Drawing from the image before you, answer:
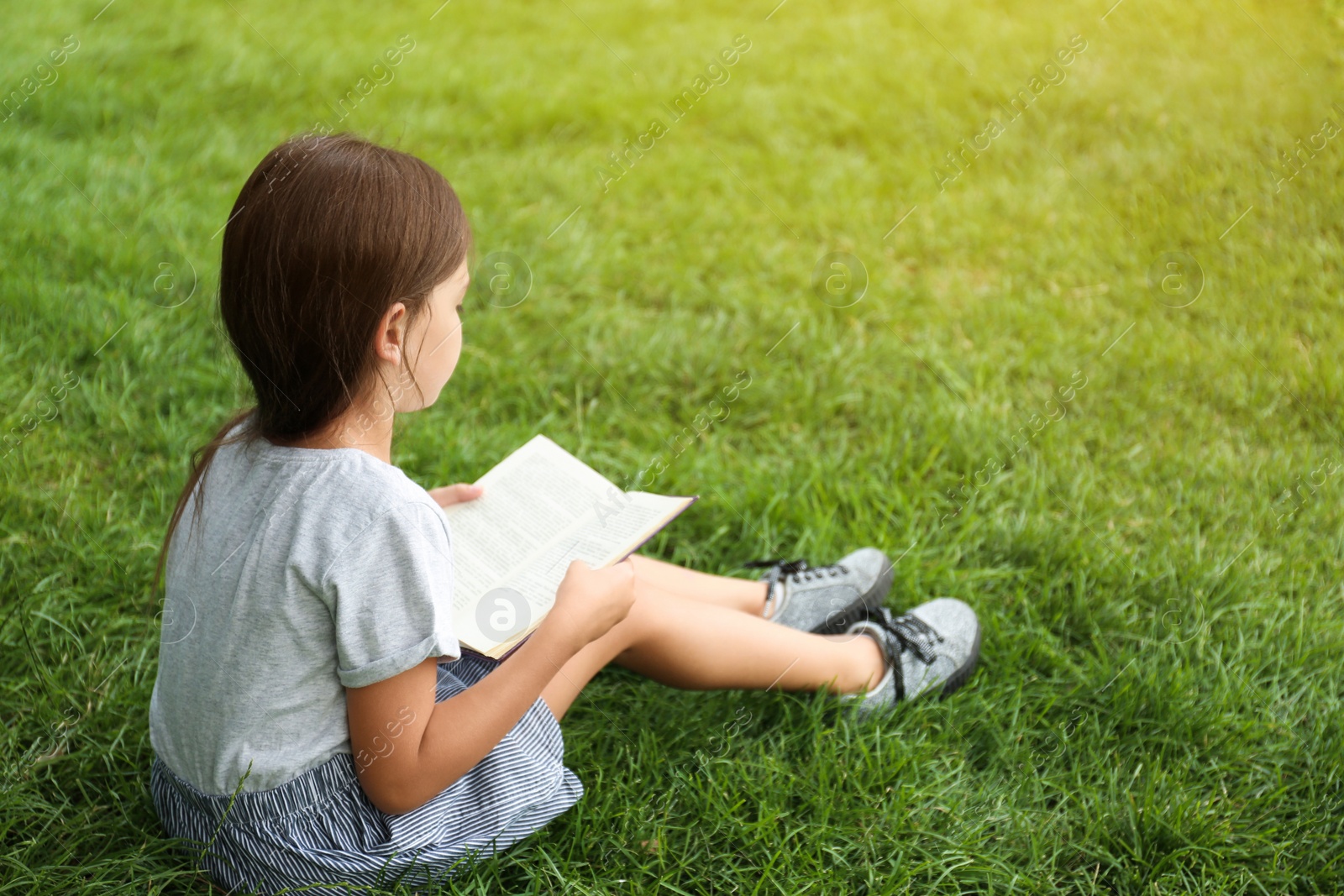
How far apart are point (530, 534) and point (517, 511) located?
0.21 ft

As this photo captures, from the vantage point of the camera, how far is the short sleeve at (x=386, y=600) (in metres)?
1.19

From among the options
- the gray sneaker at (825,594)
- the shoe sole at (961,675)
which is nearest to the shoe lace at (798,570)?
the gray sneaker at (825,594)

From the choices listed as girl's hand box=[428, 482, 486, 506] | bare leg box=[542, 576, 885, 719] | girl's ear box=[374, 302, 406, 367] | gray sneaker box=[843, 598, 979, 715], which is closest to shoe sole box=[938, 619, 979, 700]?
gray sneaker box=[843, 598, 979, 715]

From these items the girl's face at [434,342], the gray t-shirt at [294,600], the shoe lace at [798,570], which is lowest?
the shoe lace at [798,570]

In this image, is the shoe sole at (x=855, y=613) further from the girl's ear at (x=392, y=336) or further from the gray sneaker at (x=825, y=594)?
the girl's ear at (x=392, y=336)

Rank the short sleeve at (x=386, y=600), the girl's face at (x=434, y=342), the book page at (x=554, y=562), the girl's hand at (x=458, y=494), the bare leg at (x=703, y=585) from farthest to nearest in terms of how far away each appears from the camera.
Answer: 1. the bare leg at (x=703, y=585)
2. the girl's hand at (x=458, y=494)
3. the book page at (x=554, y=562)
4. the girl's face at (x=434, y=342)
5. the short sleeve at (x=386, y=600)

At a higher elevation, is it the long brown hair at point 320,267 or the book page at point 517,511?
the long brown hair at point 320,267

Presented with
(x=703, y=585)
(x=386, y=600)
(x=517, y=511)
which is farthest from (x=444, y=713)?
(x=703, y=585)

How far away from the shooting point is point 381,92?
13.3 feet

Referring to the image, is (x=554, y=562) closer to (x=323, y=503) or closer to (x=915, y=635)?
(x=323, y=503)

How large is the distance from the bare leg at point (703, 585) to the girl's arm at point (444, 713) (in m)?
0.42

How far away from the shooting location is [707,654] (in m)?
1.73

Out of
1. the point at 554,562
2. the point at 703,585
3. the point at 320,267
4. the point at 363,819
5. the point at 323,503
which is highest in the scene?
the point at 320,267

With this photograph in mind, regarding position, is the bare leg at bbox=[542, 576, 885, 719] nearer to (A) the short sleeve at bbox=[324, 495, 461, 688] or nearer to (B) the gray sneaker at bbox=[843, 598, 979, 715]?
(B) the gray sneaker at bbox=[843, 598, 979, 715]
